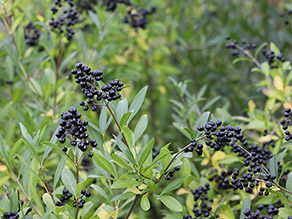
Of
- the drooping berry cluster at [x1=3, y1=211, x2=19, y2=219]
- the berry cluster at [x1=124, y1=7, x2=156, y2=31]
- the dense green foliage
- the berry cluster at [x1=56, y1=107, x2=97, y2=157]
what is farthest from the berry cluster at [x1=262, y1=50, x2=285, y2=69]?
the drooping berry cluster at [x1=3, y1=211, x2=19, y2=219]

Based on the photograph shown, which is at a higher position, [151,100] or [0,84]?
[0,84]

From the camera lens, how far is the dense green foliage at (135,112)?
4.17ft

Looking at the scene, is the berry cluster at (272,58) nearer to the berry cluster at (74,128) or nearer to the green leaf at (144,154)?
the green leaf at (144,154)

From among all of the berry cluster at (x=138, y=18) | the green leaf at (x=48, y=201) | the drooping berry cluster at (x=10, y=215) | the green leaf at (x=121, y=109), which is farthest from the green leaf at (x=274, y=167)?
the berry cluster at (x=138, y=18)

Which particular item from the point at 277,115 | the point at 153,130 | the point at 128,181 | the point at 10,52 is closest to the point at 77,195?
the point at 128,181

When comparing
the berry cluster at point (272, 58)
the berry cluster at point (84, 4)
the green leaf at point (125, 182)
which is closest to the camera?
the green leaf at point (125, 182)

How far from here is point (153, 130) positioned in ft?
10.3

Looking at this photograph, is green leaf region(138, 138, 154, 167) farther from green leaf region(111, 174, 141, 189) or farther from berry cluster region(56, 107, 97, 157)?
berry cluster region(56, 107, 97, 157)

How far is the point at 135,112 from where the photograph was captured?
4.44 feet

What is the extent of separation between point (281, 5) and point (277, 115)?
1.96 m

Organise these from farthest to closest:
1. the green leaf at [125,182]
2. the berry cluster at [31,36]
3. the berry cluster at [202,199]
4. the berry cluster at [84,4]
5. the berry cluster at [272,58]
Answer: the berry cluster at [84,4]
the berry cluster at [31,36]
the berry cluster at [272,58]
the berry cluster at [202,199]
the green leaf at [125,182]

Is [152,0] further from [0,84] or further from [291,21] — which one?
[291,21]

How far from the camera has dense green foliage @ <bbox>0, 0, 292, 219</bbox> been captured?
127cm

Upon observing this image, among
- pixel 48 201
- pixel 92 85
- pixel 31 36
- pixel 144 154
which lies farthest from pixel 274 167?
pixel 31 36
